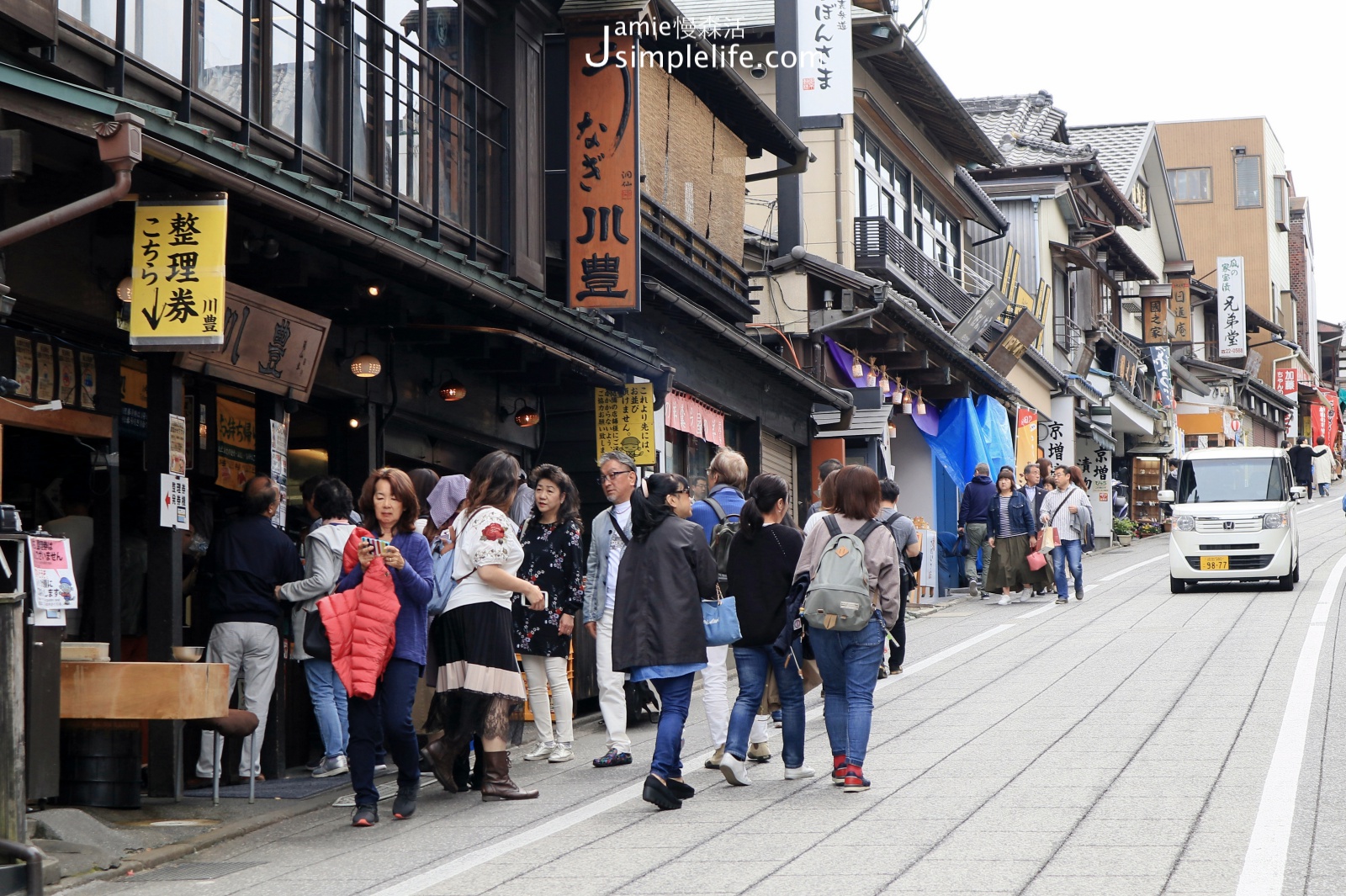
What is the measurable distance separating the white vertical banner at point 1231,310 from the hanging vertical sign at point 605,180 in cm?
5244

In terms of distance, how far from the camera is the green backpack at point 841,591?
8594 millimetres

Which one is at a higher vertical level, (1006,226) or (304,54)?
(1006,226)

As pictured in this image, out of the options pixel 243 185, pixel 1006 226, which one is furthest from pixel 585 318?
pixel 1006 226

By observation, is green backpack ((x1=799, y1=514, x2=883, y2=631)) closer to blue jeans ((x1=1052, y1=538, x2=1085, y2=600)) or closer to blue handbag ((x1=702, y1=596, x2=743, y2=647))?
blue handbag ((x1=702, y1=596, x2=743, y2=647))

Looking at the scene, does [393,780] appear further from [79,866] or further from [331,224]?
[331,224]

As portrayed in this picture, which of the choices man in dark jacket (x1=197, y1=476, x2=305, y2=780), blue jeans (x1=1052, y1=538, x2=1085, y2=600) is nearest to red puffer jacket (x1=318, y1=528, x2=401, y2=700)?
man in dark jacket (x1=197, y1=476, x2=305, y2=780)

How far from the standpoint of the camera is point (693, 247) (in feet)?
59.0

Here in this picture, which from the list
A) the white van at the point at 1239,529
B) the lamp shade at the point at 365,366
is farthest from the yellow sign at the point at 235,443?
the white van at the point at 1239,529

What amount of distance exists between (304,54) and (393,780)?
17.1 feet

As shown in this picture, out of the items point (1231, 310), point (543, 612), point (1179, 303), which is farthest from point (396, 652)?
point (1231, 310)

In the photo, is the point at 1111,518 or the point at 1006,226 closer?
the point at 1006,226

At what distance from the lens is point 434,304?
12.3m

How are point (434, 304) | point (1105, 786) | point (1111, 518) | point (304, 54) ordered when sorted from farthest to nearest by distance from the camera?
point (1111, 518) → point (434, 304) → point (304, 54) → point (1105, 786)

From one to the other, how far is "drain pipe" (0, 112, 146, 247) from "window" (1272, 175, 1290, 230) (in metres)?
79.1
